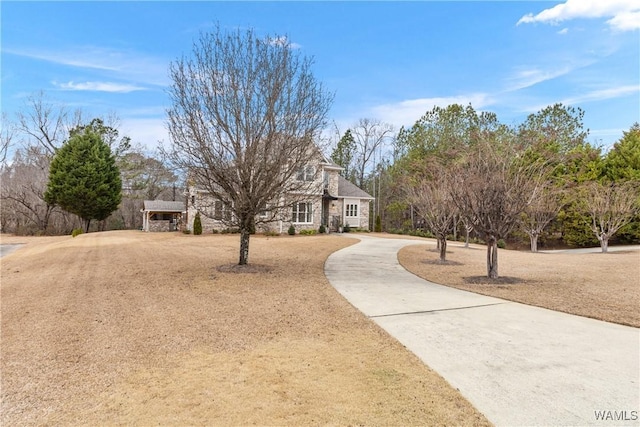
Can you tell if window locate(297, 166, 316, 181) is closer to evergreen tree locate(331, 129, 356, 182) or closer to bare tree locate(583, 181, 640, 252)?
bare tree locate(583, 181, 640, 252)

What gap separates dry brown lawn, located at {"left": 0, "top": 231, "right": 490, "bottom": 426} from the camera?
9.32ft

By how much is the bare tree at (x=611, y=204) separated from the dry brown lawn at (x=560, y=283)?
7.59 meters

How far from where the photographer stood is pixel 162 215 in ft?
98.8

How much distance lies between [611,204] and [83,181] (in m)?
35.4

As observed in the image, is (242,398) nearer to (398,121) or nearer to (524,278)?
(524,278)

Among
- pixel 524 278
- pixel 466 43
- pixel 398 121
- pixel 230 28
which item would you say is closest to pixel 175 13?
pixel 230 28

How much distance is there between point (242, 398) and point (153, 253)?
483 inches

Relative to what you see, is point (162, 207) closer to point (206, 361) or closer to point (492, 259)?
point (492, 259)

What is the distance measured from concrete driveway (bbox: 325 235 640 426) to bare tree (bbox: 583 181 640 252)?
16.9m

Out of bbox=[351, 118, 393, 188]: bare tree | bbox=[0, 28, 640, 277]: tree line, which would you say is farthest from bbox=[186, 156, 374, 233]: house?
bbox=[351, 118, 393, 188]: bare tree

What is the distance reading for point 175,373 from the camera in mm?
3578

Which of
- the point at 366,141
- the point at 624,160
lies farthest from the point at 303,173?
the point at 366,141

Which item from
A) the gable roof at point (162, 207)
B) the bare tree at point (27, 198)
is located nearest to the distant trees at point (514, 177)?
the gable roof at point (162, 207)

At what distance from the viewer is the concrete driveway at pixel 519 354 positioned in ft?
9.51
